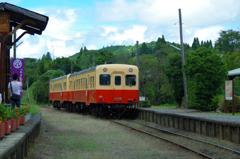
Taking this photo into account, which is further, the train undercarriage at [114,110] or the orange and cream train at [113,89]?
the train undercarriage at [114,110]

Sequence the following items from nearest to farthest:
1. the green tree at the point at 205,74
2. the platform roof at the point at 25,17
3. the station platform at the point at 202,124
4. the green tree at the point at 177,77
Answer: the platform roof at the point at 25,17
the station platform at the point at 202,124
the green tree at the point at 205,74
the green tree at the point at 177,77

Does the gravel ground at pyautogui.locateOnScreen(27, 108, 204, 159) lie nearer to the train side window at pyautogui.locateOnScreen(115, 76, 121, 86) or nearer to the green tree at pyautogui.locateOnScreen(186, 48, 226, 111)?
the train side window at pyautogui.locateOnScreen(115, 76, 121, 86)

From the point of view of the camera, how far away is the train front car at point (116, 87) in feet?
96.0

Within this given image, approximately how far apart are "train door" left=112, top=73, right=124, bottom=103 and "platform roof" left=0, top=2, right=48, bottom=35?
1022 cm

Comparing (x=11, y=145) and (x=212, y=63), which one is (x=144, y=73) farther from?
(x=11, y=145)

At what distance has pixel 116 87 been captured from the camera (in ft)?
96.6

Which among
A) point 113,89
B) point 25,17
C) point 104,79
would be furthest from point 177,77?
point 25,17


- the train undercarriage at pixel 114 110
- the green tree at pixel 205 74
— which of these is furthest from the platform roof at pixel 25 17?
the green tree at pixel 205 74

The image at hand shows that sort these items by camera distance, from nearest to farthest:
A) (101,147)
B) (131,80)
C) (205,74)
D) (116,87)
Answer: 1. (101,147)
2. (116,87)
3. (131,80)
4. (205,74)

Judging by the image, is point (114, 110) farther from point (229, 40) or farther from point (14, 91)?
point (229, 40)

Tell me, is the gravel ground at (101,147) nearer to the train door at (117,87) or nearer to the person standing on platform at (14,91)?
the person standing on platform at (14,91)

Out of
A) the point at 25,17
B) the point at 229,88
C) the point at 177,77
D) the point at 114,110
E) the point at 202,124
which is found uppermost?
the point at 25,17

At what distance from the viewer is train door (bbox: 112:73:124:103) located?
96.1ft

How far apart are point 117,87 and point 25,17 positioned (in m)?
12.4
